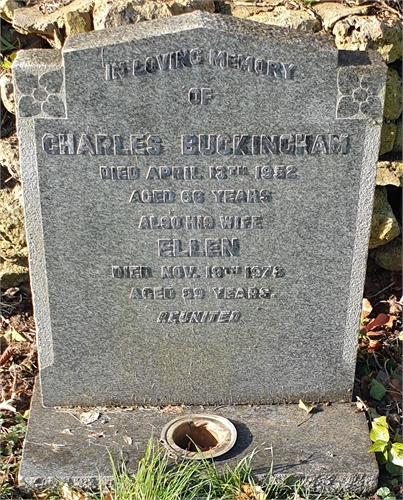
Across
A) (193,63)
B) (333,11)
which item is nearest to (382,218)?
(333,11)

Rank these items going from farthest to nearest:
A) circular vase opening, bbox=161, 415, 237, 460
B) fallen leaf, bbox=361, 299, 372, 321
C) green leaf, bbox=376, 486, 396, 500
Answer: fallen leaf, bbox=361, 299, 372, 321, circular vase opening, bbox=161, 415, 237, 460, green leaf, bbox=376, 486, 396, 500

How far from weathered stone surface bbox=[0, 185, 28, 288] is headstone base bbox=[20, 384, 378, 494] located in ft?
3.22

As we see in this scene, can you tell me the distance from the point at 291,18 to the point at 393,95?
0.67 meters

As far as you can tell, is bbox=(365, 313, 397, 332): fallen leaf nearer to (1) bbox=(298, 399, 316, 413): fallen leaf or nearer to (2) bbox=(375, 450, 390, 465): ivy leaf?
(1) bbox=(298, 399, 316, 413): fallen leaf

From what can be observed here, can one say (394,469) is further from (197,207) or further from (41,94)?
(41,94)

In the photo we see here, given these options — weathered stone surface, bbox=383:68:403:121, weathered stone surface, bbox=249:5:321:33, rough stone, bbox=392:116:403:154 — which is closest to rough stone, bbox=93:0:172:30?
weathered stone surface, bbox=249:5:321:33

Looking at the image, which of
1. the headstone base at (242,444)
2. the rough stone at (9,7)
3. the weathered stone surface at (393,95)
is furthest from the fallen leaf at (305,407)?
the rough stone at (9,7)

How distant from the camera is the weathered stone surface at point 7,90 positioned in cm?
377

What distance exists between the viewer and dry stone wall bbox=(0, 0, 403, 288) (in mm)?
3586

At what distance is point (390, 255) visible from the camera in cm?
416

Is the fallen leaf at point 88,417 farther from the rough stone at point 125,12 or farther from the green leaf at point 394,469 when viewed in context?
the rough stone at point 125,12

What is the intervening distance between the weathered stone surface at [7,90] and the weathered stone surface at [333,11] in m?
1.65

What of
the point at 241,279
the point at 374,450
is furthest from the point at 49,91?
the point at 374,450

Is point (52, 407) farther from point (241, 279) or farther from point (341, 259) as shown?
point (341, 259)
